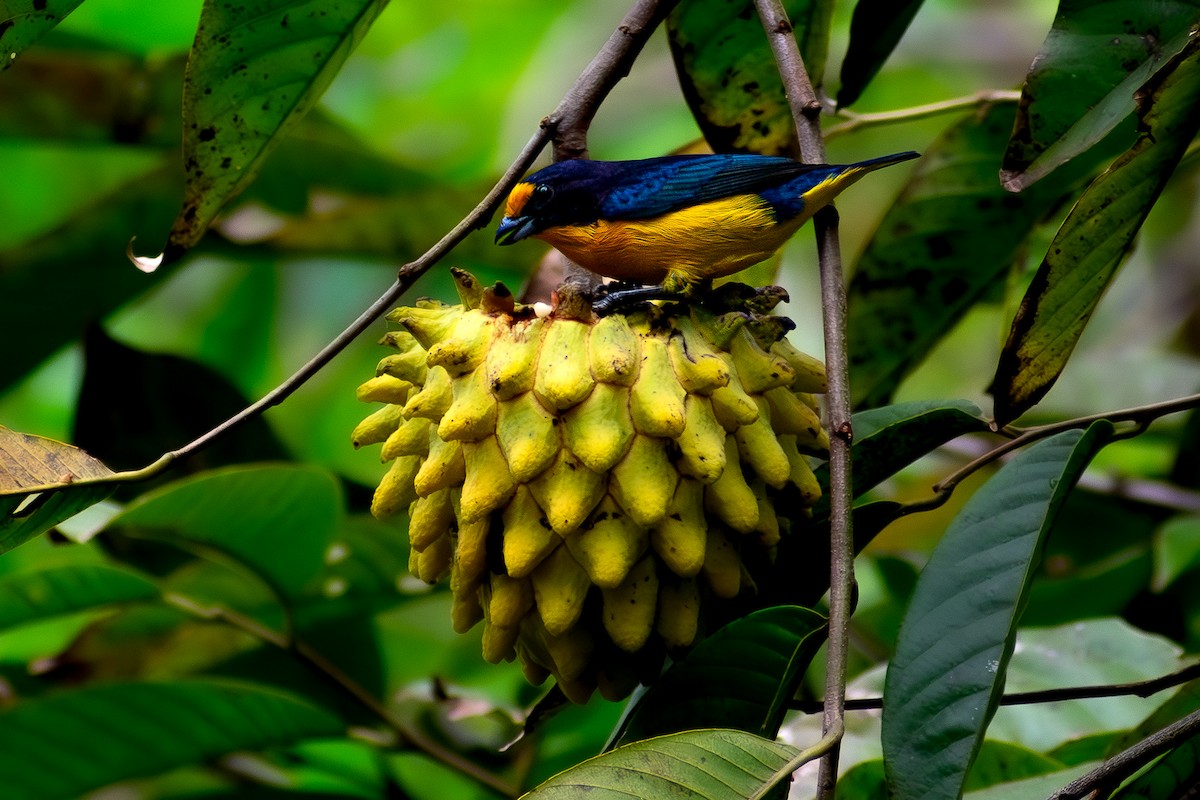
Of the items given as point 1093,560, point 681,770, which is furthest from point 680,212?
point 1093,560

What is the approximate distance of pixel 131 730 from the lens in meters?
2.21

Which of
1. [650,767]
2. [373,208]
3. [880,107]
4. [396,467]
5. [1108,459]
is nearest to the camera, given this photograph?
[650,767]

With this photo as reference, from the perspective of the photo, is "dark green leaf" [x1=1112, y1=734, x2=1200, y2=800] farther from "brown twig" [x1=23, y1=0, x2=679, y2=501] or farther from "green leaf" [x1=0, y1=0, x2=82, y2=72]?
"green leaf" [x1=0, y1=0, x2=82, y2=72]

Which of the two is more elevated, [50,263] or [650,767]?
[50,263]

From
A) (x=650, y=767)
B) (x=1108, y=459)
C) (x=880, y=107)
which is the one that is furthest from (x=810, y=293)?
(x=650, y=767)

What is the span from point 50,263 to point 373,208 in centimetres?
75

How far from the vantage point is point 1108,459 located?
11.3 ft

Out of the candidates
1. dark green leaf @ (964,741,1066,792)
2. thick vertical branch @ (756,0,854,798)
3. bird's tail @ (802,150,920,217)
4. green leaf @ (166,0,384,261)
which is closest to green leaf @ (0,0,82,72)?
green leaf @ (166,0,384,261)

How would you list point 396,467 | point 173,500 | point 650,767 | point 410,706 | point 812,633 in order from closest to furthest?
point 650,767, point 812,633, point 396,467, point 173,500, point 410,706

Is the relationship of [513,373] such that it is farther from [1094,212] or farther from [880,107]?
[880,107]

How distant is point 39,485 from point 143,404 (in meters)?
1.42

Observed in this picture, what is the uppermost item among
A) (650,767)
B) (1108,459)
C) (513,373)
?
(1108,459)

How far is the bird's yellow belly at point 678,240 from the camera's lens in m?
1.65

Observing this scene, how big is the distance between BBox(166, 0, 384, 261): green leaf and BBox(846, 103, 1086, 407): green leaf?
3.20 feet
